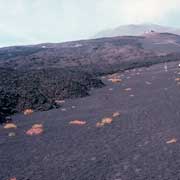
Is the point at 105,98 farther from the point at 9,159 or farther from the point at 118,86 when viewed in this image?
the point at 9,159

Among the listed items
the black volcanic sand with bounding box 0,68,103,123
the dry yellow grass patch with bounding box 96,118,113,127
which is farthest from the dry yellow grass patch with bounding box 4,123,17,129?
the dry yellow grass patch with bounding box 96,118,113,127

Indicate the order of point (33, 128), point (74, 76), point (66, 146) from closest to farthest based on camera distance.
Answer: point (66, 146) → point (33, 128) → point (74, 76)

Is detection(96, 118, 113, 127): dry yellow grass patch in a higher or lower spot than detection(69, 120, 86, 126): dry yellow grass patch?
higher

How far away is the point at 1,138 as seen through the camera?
72.0 feet

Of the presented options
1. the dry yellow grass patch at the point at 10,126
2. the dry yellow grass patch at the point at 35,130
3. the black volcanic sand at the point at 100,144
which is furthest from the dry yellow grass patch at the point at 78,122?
the dry yellow grass patch at the point at 10,126

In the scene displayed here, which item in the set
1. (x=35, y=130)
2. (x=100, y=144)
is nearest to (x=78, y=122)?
(x=35, y=130)

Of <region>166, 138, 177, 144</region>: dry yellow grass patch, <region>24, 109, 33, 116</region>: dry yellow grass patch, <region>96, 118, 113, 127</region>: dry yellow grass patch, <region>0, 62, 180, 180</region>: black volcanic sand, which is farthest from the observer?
<region>24, 109, 33, 116</region>: dry yellow grass patch

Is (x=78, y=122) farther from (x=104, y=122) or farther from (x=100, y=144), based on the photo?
(x=100, y=144)

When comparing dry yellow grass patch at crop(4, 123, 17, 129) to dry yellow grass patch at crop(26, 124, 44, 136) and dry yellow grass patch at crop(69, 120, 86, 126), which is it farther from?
dry yellow grass patch at crop(69, 120, 86, 126)

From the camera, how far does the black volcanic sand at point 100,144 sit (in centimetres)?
1553

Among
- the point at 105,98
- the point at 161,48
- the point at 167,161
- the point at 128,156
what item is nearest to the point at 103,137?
the point at 128,156

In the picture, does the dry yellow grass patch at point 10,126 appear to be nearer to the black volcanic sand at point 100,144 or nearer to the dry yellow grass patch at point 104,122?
the black volcanic sand at point 100,144

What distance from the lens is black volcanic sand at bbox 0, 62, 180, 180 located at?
15.5 m

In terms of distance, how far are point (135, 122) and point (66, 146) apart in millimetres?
4615
